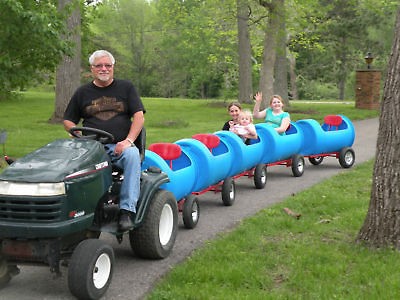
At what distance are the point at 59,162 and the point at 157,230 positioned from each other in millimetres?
1323

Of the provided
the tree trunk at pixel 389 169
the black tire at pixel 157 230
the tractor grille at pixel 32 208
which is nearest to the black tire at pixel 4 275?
the tractor grille at pixel 32 208

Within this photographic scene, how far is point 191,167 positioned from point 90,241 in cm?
252

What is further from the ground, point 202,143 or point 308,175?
point 202,143

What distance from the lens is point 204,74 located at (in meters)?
52.8

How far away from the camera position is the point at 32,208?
4320 millimetres

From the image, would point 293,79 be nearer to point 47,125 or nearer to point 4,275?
point 47,125

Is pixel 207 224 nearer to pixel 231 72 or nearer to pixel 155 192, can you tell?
pixel 155 192

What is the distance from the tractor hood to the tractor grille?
0.49ft

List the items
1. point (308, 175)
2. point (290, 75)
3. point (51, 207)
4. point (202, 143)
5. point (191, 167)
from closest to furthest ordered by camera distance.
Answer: point (51, 207) → point (191, 167) → point (202, 143) → point (308, 175) → point (290, 75)

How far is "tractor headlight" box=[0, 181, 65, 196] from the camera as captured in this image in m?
4.30

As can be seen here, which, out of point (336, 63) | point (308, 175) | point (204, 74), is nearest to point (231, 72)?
point (204, 74)

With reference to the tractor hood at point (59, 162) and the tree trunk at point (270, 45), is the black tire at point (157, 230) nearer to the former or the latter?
the tractor hood at point (59, 162)

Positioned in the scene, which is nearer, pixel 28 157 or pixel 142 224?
pixel 28 157

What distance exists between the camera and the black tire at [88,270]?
173 inches
